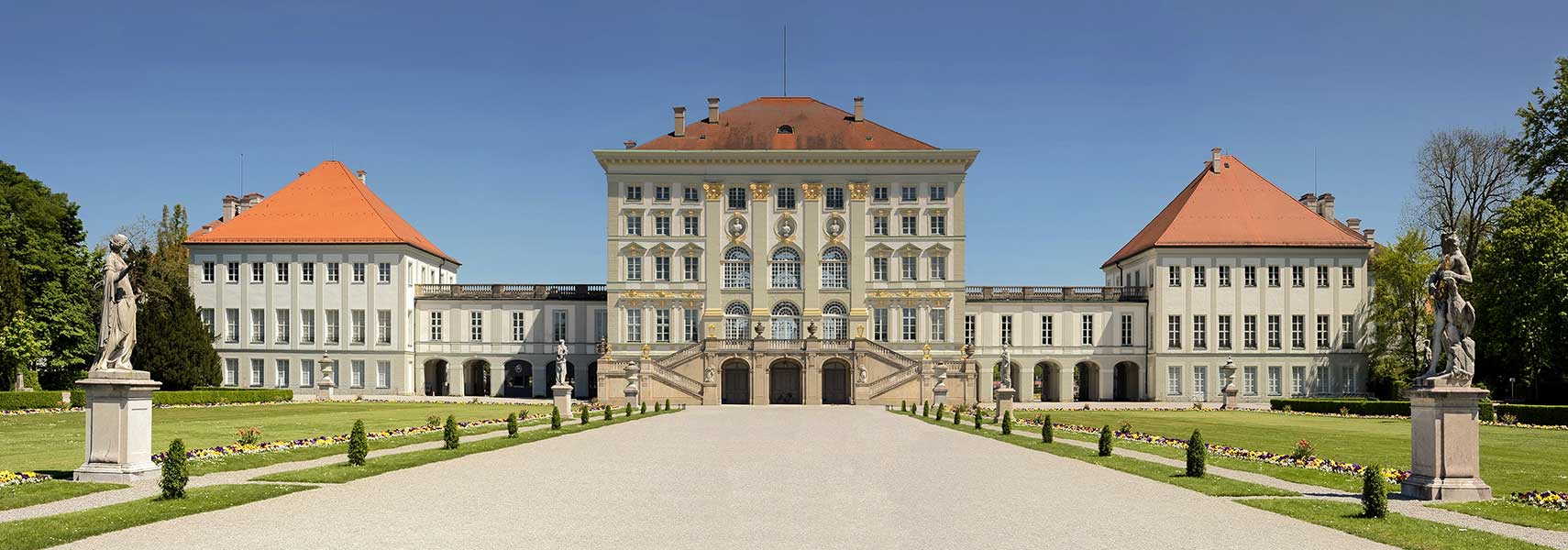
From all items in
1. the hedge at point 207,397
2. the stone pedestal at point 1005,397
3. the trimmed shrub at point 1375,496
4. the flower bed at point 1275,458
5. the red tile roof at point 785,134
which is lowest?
the hedge at point 207,397

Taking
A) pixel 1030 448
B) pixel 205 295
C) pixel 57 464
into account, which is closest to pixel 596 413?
pixel 1030 448

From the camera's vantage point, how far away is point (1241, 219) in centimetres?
7381

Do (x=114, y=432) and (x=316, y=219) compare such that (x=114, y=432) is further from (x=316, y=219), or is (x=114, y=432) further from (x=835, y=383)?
(x=316, y=219)

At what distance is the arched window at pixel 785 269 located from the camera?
242ft

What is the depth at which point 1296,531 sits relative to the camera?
1442 cm

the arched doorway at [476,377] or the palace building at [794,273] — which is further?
the arched doorway at [476,377]

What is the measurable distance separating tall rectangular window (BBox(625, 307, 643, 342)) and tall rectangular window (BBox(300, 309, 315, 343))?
1777cm

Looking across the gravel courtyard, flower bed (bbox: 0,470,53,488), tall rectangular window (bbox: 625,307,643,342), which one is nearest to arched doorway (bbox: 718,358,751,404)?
tall rectangular window (bbox: 625,307,643,342)

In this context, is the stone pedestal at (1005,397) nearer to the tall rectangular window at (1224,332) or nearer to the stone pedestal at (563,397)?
the stone pedestal at (563,397)

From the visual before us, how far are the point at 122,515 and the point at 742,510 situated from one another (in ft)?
23.9

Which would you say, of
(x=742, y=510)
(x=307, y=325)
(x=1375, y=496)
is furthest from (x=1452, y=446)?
(x=307, y=325)

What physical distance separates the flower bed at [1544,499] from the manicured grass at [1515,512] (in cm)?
20

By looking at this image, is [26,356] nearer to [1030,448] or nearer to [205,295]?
[205,295]

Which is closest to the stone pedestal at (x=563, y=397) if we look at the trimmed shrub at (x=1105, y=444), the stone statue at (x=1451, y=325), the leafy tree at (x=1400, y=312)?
the trimmed shrub at (x=1105, y=444)
